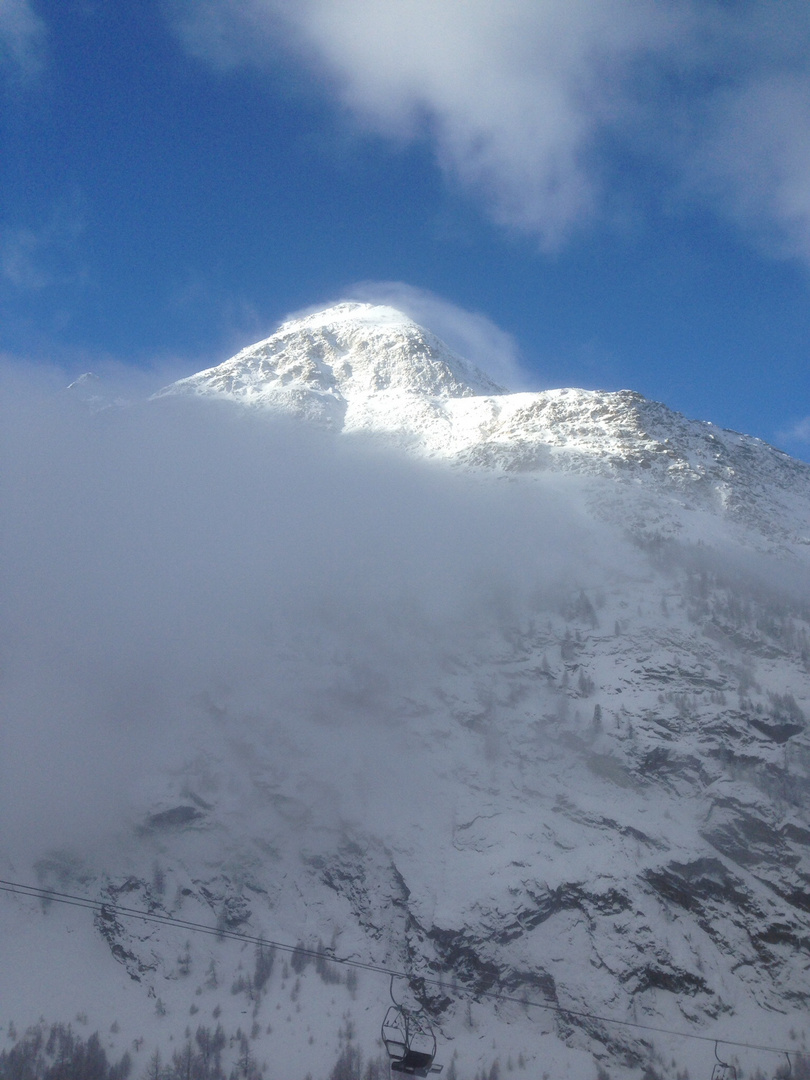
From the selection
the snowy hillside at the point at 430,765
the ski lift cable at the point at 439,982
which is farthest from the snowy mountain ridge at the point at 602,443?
the ski lift cable at the point at 439,982

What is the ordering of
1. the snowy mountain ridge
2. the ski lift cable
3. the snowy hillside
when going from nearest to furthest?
1. the ski lift cable
2. the snowy hillside
3. the snowy mountain ridge

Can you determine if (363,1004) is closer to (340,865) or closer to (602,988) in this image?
(340,865)

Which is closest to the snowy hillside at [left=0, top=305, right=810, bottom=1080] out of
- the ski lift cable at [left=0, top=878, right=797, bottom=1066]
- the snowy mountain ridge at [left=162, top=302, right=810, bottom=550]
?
the ski lift cable at [left=0, top=878, right=797, bottom=1066]

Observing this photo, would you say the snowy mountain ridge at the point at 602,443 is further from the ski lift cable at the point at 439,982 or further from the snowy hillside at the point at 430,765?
the ski lift cable at the point at 439,982

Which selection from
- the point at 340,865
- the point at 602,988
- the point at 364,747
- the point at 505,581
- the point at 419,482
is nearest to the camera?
the point at 602,988

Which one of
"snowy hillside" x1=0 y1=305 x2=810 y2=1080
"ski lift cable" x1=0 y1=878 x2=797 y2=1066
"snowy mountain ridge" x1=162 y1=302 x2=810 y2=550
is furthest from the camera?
"snowy mountain ridge" x1=162 y1=302 x2=810 y2=550

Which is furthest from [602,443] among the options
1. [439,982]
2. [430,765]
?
[439,982]

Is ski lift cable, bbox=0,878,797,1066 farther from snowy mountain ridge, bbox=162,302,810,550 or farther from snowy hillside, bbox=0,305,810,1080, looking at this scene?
snowy mountain ridge, bbox=162,302,810,550

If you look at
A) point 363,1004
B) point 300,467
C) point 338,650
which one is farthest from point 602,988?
point 300,467
